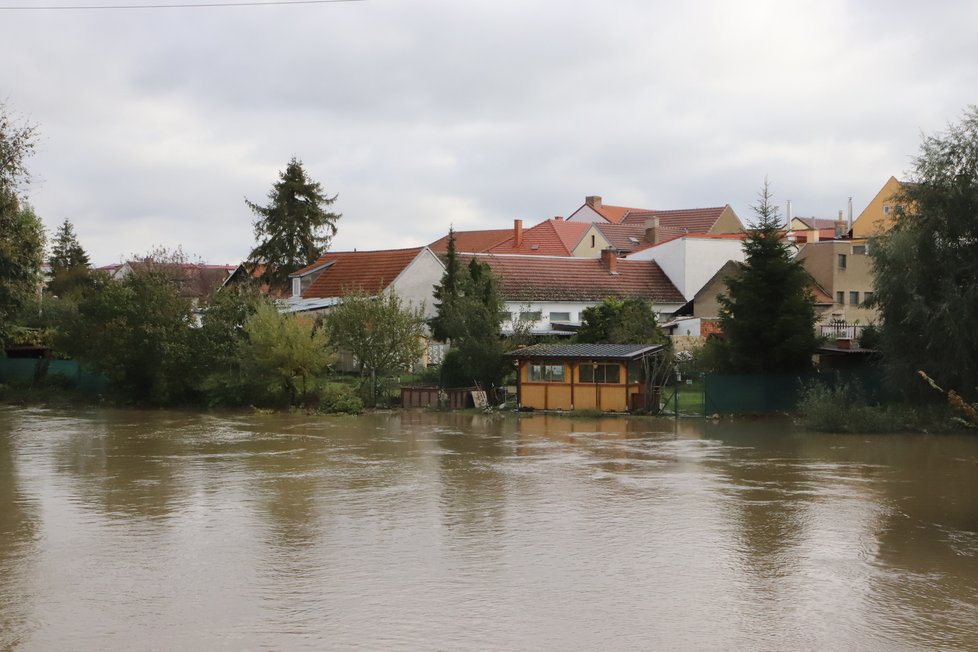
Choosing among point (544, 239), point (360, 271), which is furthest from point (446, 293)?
point (544, 239)

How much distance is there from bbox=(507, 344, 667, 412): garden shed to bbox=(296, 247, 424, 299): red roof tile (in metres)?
14.8

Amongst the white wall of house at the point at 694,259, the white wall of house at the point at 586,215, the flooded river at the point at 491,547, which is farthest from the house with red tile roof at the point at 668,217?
the flooded river at the point at 491,547

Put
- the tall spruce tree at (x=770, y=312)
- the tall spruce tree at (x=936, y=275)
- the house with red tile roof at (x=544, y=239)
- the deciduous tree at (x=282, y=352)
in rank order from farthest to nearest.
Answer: the house with red tile roof at (x=544, y=239) < the deciduous tree at (x=282, y=352) < the tall spruce tree at (x=770, y=312) < the tall spruce tree at (x=936, y=275)

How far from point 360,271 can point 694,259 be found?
17.4 meters

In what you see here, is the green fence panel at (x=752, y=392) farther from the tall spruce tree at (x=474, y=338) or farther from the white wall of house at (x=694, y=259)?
the white wall of house at (x=694, y=259)

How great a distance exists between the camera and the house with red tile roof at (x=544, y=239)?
7138cm

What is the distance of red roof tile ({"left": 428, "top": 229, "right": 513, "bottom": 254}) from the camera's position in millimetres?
79000

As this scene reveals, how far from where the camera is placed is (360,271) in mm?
54906

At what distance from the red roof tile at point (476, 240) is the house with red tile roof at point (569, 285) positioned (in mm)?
21485

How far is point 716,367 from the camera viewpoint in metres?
36.6

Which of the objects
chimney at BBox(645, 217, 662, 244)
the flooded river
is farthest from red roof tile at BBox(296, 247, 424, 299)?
chimney at BBox(645, 217, 662, 244)

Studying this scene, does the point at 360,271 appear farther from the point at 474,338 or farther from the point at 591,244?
the point at 591,244

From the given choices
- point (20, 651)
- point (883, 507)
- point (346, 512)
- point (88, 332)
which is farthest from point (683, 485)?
point (88, 332)

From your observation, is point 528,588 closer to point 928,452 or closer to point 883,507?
point 883,507
